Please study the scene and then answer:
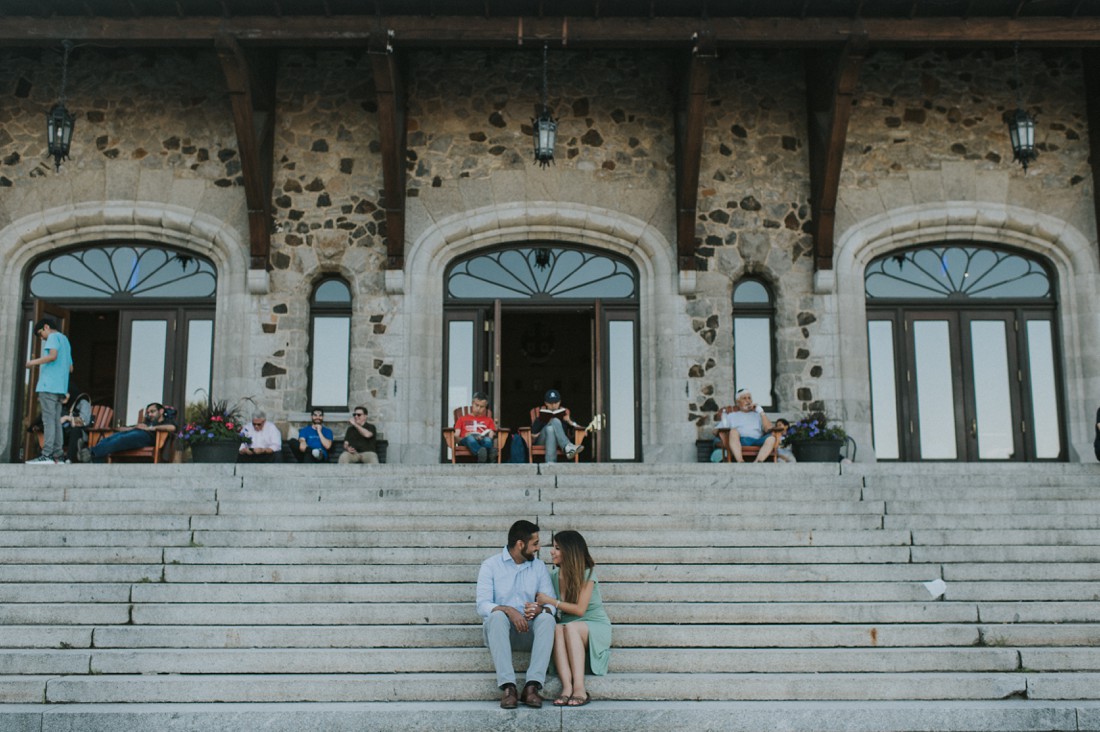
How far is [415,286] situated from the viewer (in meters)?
12.1

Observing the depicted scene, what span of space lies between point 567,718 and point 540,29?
753 cm

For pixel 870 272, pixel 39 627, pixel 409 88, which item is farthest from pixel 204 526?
pixel 870 272

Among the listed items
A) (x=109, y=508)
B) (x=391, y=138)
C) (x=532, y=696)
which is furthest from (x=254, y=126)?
(x=532, y=696)

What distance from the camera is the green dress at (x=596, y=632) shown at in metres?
5.71

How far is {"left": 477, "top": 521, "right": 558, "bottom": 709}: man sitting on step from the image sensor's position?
5.42 m

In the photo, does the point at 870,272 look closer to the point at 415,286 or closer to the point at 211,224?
the point at 415,286

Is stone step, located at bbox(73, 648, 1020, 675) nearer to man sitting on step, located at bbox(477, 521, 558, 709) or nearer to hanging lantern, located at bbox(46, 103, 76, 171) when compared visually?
man sitting on step, located at bbox(477, 521, 558, 709)

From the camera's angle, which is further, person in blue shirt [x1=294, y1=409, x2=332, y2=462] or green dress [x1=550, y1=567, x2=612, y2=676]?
person in blue shirt [x1=294, y1=409, x2=332, y2=462]

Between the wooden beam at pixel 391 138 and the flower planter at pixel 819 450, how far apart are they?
472 cm

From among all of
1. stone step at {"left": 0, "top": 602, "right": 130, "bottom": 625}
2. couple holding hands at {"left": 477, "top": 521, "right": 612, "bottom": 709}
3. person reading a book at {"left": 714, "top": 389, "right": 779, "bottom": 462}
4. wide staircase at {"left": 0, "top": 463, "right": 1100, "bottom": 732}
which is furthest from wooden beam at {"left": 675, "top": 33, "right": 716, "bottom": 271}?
stone step at {"left": 0, "top": 602, "right": 130, "bottom": 625}

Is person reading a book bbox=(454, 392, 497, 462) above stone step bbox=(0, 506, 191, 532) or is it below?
above

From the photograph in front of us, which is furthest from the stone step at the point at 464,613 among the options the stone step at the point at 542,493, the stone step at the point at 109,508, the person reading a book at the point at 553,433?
the person reading a book at the point at 553,433

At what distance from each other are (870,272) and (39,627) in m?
9.65

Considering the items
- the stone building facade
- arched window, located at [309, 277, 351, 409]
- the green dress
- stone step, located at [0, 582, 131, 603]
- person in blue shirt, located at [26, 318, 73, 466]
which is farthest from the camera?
arched window, located at [309, 277, 351, 409]
